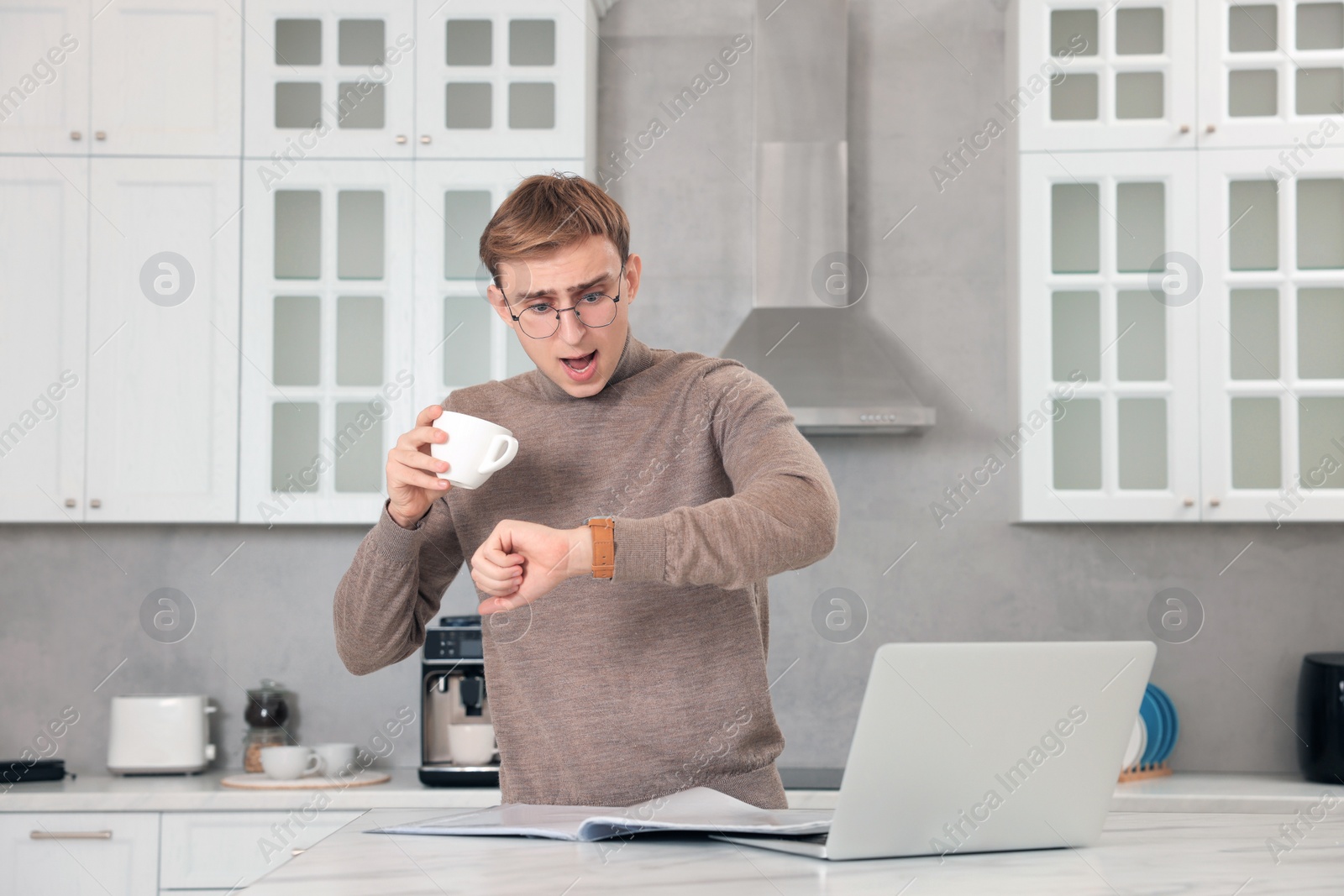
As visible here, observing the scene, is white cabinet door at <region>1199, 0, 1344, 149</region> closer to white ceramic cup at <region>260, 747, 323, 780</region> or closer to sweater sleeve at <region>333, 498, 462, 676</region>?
sweater sleeve at <region>333, 498, 462, 676</region>

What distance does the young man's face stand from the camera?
1294 mm

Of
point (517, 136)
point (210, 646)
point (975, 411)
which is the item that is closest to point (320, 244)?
point (517, 136)

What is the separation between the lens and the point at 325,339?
2.80 m

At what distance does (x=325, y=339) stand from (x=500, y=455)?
5.86 feet

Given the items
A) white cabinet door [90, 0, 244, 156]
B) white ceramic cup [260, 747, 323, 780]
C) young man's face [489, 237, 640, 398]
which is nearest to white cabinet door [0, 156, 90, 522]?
white cabinet door [90, 0, 244, 156]

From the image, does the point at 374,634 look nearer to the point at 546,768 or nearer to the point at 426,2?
the point at 546,768

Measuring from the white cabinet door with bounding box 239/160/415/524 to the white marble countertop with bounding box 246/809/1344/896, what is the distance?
1.83m

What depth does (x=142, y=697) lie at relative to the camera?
2811 millimetres

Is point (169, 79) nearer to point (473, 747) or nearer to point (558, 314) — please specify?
point (473, 747)

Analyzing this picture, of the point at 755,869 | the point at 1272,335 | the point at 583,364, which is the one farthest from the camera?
the point at 1272,335

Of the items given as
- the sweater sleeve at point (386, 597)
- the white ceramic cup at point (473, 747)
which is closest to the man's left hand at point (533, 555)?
the sweater sleeve at point (386, 597)

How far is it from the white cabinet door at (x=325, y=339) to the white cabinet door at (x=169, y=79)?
0.62 ft

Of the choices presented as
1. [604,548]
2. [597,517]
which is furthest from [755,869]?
[597,517]

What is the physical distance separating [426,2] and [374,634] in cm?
199
